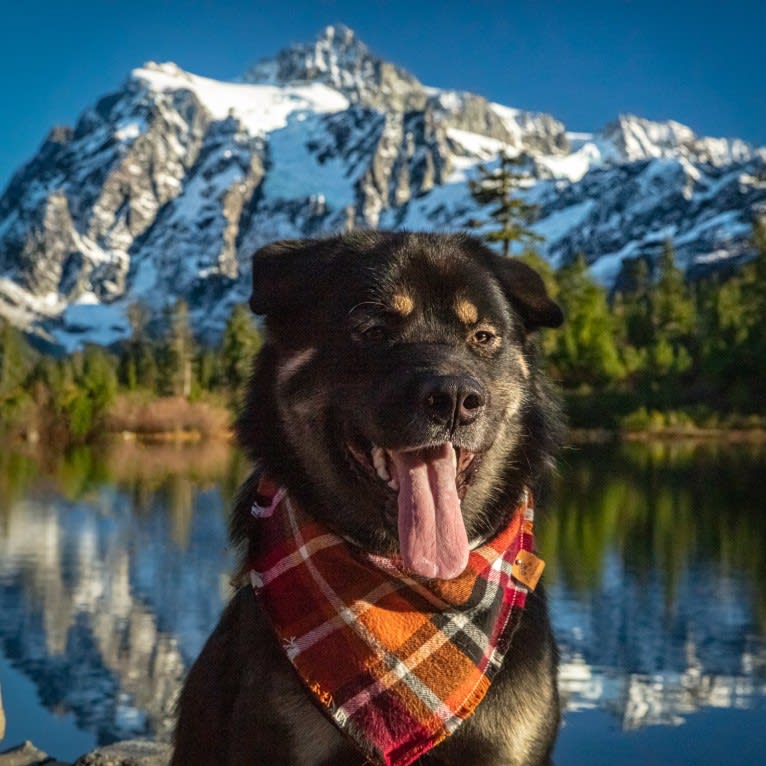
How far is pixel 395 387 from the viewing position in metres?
3.71

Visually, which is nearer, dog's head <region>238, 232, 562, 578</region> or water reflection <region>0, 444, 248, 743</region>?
dog's head <region>238, 232, 562, 578</region>

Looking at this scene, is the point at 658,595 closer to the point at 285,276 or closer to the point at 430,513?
the point at 430,513

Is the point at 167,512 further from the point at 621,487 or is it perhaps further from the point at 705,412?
the point at 705,412

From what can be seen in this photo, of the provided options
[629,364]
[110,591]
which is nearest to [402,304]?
[110,591]

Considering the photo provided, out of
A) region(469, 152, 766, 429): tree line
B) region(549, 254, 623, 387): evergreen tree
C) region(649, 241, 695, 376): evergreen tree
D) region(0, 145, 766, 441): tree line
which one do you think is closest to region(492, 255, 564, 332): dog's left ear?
region(0, 145, 766, 441): tree line

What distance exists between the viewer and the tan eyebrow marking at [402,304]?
4.07 metres

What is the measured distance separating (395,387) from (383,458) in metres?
0.41

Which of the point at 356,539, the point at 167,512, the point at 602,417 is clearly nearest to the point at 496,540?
the point at 356,539

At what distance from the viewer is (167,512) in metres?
25.4

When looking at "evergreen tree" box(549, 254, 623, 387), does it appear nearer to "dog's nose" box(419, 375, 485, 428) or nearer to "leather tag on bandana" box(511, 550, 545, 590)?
"leather tag on bandana" box(511, 550, 545, 590)

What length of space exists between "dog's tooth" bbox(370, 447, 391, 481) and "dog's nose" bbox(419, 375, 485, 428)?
15.8 inches

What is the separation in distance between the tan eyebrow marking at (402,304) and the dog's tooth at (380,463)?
0.56 metres

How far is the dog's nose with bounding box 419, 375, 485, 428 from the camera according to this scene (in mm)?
3625

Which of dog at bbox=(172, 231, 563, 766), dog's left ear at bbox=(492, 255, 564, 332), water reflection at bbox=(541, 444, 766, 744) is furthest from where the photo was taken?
water reflection at bbox=(541, 444, 766, 744)
